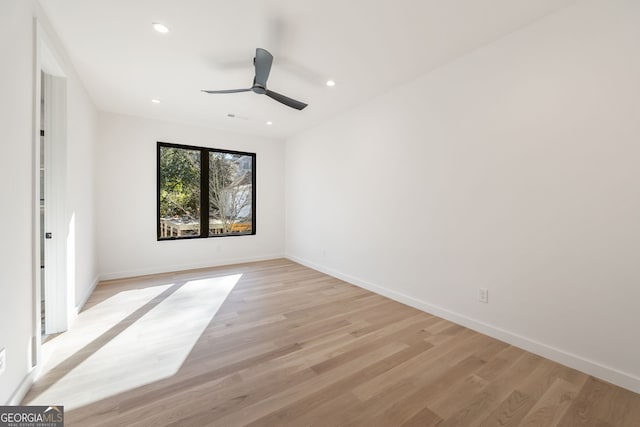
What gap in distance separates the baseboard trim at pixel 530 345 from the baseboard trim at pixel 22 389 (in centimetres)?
316

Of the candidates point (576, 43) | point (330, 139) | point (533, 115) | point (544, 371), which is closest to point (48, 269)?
point (330, 139)

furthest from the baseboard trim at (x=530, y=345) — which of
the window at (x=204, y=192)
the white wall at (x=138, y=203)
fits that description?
the white wall at (x=138, y=203)

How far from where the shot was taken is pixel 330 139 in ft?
14.2

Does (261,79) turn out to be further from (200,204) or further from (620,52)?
(200,204)

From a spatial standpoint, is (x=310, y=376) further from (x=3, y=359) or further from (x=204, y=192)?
(x=204, y=192)

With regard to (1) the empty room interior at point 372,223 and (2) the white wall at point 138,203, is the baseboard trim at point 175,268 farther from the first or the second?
(1) the empty room interior at point 372,223

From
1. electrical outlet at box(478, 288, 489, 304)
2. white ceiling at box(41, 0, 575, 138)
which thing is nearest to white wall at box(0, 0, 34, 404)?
white ceiling at box(41, 0, 575, 138)

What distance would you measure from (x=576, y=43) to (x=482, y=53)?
2.23 ft

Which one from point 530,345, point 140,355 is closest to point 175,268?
point 140,355

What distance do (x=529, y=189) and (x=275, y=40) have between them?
2479 mm

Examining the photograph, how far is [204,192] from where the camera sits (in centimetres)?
→ 487

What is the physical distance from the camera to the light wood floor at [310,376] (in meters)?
1.47

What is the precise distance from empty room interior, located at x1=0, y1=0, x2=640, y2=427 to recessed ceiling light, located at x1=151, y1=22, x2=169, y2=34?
0.6 inches

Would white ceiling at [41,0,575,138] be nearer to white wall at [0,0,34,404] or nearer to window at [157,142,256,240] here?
white wall at [0,0,34,404]
